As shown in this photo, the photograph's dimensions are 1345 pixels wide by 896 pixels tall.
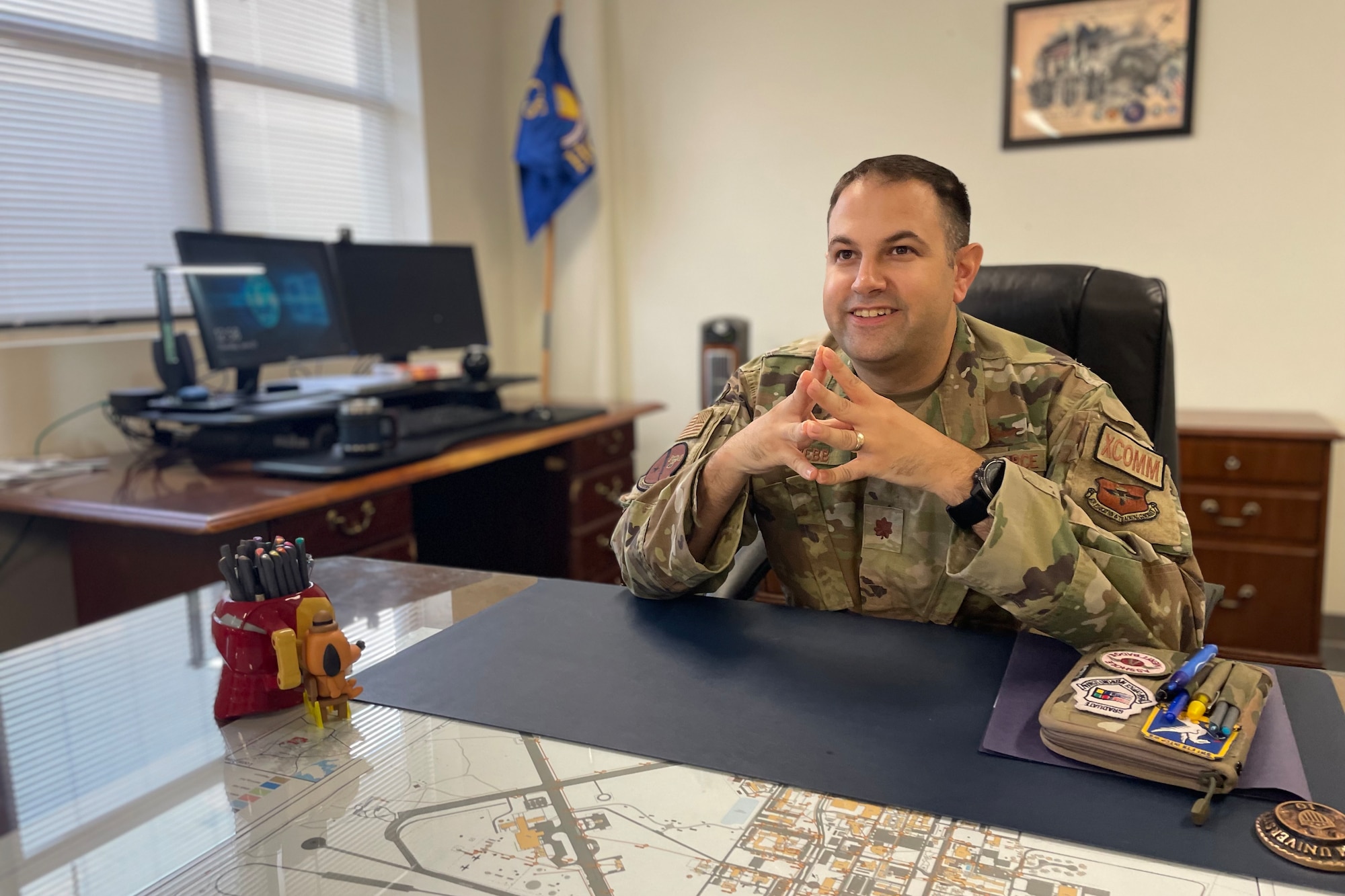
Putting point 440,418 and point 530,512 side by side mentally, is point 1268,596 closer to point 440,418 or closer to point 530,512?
point 530,512

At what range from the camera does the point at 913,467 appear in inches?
45.7

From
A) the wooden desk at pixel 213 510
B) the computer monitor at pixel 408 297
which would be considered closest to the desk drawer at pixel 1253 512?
the wooden desk at pixel 213 510

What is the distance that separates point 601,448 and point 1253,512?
1.92 m

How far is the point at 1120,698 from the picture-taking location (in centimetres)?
86

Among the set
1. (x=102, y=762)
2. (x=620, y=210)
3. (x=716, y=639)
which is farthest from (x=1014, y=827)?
(x=620, y=210)

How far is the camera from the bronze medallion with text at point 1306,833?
0.67m

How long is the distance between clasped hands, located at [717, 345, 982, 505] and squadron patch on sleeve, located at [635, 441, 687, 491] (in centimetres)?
21

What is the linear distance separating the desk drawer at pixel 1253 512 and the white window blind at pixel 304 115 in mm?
2882

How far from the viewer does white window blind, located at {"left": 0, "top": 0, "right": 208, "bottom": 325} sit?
2.38 metres

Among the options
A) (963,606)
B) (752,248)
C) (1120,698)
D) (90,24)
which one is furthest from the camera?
(752,248)

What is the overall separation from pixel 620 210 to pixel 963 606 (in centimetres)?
292

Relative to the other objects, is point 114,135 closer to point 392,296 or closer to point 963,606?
point 392,296

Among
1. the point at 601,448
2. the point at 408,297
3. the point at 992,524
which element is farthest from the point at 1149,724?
the point at 408,297

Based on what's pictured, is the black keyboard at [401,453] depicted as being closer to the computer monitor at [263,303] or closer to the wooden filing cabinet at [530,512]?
the wooden filing cabinet at [530,512]
